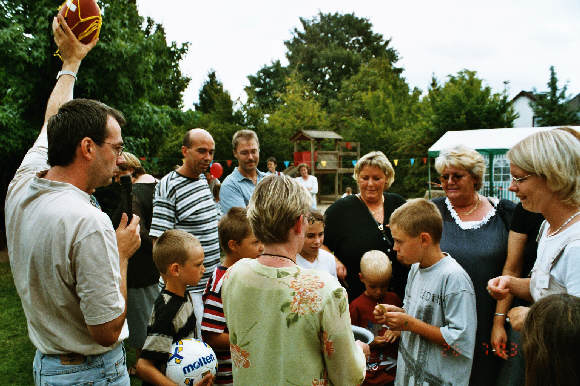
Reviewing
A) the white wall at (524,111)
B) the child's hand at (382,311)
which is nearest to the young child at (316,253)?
the child's hand at (382,311)

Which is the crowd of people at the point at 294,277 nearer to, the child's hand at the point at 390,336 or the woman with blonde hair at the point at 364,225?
the child's hand at the point at 390,336

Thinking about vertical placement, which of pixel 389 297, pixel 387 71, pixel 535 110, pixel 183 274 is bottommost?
pixel 389 297

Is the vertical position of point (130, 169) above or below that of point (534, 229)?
above

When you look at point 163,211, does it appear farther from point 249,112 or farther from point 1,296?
point 249,112

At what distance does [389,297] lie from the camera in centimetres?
320

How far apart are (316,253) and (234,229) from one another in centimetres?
72

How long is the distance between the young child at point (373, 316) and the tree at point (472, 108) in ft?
65.2

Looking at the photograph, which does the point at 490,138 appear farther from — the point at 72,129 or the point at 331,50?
the point at 331,50

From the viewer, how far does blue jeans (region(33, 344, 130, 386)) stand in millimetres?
1776

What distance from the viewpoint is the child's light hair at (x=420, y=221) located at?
265cm

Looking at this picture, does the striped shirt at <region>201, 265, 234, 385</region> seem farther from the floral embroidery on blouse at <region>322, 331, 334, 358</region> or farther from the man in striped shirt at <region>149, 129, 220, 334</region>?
the man in striped shirt at <region>149, 129, 220, 334</region>

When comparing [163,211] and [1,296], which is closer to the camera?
[163,211]

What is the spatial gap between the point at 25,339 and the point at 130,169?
2769 mm

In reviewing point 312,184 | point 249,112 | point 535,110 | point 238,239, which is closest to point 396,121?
point 535,110
